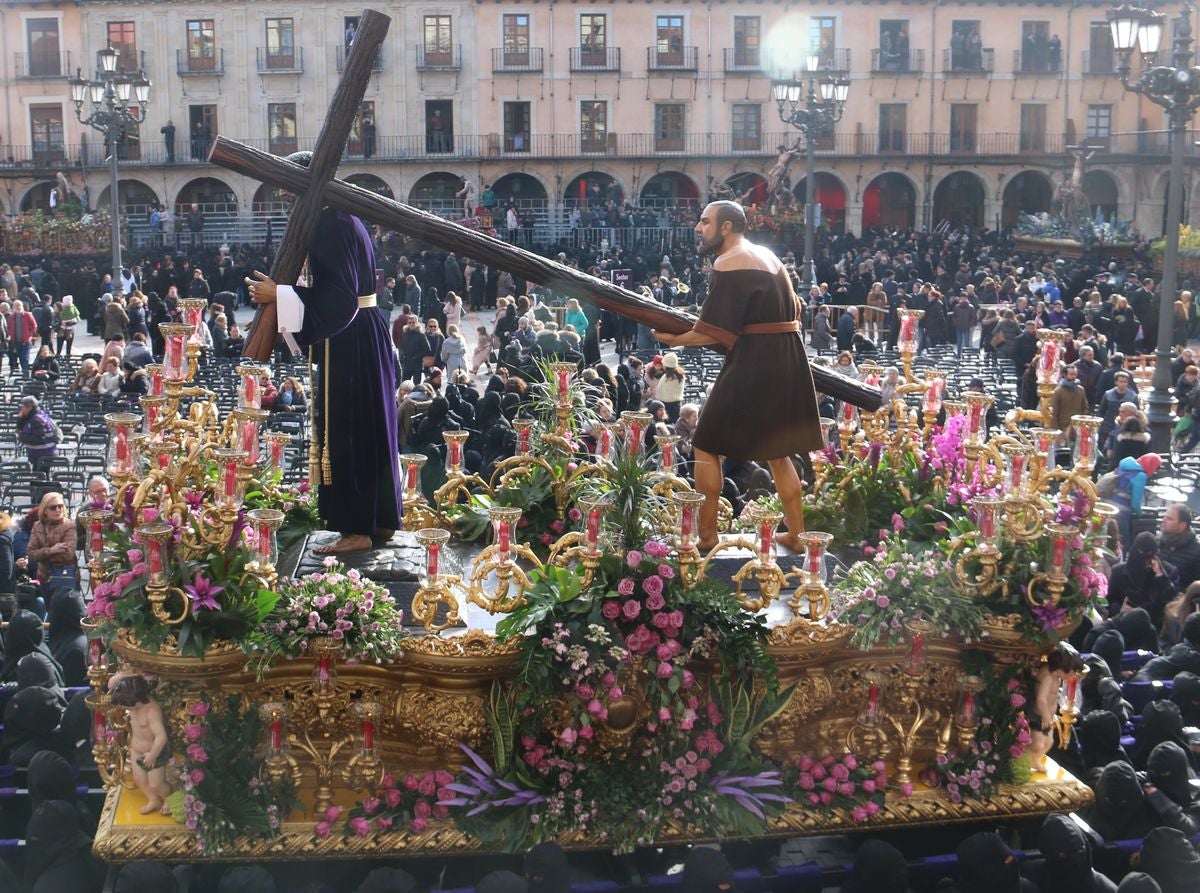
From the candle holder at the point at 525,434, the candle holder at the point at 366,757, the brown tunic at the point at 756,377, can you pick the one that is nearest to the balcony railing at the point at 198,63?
the candle holder at the point at 525,434

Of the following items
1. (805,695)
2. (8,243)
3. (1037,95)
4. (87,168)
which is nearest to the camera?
(805,695)

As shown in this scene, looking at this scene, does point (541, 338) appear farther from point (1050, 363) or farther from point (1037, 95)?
point (1037, 95)

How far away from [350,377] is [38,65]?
39234mm

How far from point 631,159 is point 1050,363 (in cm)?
3590

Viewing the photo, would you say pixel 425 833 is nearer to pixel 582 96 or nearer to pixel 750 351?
pixel 750 351

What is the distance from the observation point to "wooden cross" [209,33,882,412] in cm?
688

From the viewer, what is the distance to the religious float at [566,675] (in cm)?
629

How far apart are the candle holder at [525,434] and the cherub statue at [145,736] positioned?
2.95 meters

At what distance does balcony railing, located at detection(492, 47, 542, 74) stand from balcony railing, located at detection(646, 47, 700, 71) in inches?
124

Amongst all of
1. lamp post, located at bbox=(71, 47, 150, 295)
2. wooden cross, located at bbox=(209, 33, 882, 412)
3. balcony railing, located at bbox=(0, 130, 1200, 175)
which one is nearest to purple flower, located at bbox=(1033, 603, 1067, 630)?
wooden cross, located at bbox=(209, 33, 882, 412)

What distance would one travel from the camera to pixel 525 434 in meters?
8.70

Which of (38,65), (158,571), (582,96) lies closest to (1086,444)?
(158,571)

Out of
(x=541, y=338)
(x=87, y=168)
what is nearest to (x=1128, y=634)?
(x=541, y=338)

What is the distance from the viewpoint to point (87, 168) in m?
→ 40.8
